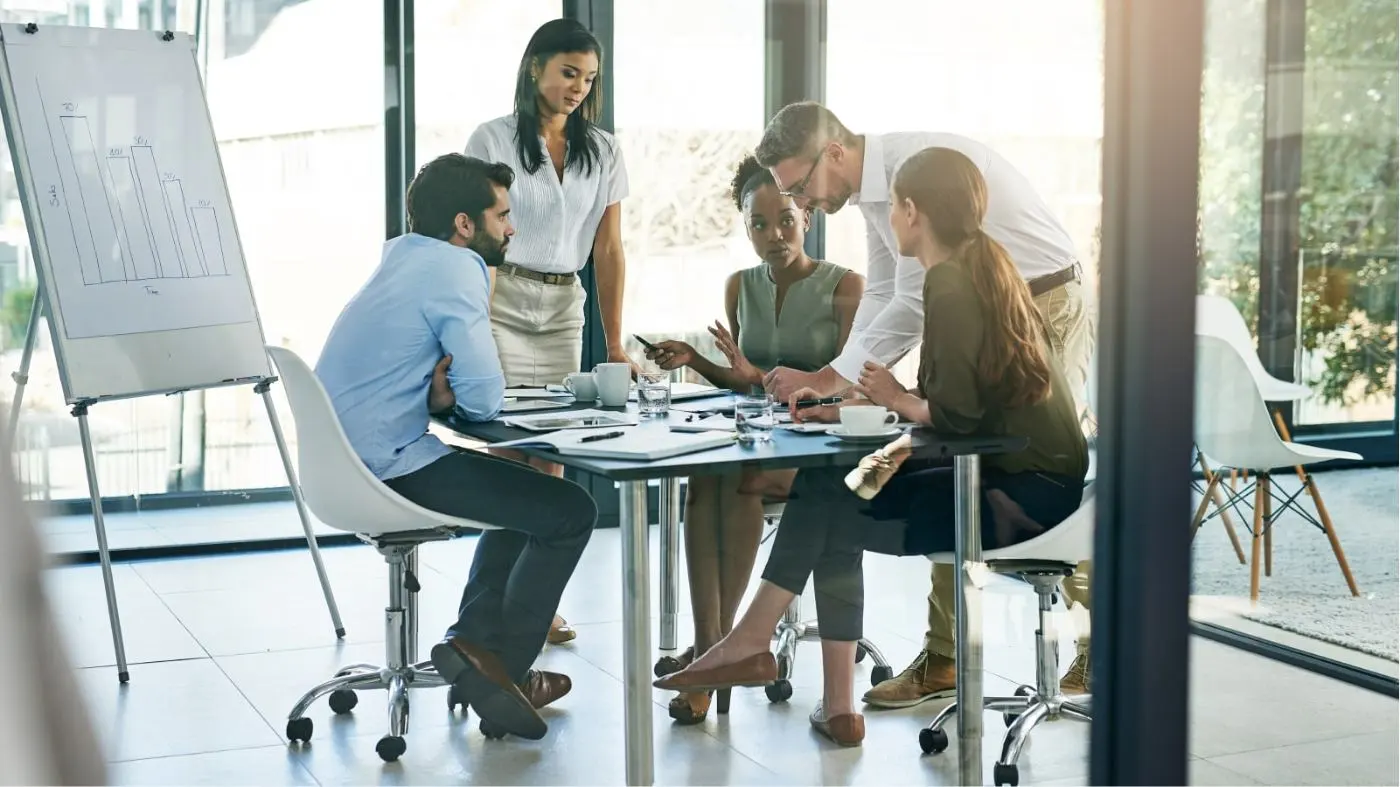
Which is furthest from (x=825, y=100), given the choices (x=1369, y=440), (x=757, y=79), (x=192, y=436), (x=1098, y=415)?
(x=192, y=436)

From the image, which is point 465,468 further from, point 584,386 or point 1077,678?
point 1077,678

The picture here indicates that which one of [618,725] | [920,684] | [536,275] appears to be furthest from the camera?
[536,275]

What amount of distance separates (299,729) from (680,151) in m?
1.35

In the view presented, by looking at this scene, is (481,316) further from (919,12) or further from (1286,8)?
(1286,8)

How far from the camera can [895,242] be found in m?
A: 2.29

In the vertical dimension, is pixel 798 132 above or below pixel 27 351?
above

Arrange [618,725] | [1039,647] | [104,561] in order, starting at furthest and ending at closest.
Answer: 1. [104,561]
2. [618,725]
3. [1039,647]

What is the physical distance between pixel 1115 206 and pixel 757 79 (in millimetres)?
1122

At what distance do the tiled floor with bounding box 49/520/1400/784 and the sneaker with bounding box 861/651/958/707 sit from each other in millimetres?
28

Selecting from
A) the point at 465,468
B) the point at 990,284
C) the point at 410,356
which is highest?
the point at 990,284

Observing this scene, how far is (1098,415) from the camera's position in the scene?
172 cm

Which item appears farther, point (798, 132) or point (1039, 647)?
point (798, 132)

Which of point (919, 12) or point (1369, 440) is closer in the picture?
point (919, 12)

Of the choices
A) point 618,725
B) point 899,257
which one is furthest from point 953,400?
point 618,725
